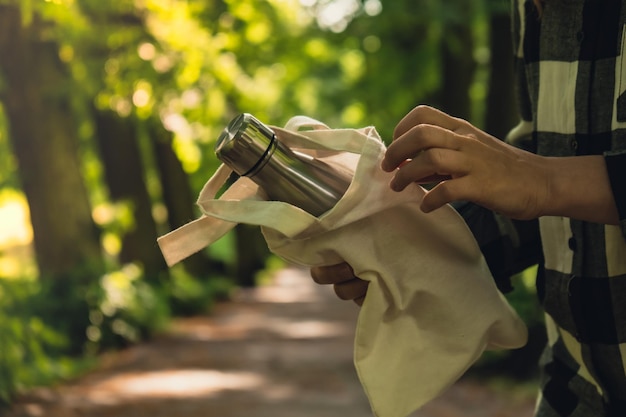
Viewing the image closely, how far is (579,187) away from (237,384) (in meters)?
9.49

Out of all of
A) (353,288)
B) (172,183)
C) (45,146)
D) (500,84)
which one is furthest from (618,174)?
(172,183)

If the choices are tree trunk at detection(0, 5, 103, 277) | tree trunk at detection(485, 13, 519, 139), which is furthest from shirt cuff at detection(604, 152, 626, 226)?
tree trunk at detection(0, 5, 103, 277)

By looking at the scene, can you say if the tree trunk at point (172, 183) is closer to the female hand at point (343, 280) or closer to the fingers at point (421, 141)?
the female hand at point (343, 280)

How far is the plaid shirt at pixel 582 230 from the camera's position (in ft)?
5.06

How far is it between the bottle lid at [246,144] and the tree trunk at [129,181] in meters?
15.2

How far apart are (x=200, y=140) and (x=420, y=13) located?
13572 millimetres

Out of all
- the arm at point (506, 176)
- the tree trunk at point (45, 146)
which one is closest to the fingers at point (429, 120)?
the arm at point (506, 176)

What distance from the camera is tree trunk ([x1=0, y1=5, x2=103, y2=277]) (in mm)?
13227

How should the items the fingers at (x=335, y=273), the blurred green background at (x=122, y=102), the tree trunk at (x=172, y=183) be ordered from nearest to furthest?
1. the fingers at (x=335, y=273)
2. the blurred green background at (x=122, y=102)
3. the tree trunk at (x=172, y=183)

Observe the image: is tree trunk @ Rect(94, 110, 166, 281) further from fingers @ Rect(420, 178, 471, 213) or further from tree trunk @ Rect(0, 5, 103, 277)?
fingers @ Rect(420, 178, 471, 213)

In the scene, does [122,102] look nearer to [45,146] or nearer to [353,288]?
[45,146]

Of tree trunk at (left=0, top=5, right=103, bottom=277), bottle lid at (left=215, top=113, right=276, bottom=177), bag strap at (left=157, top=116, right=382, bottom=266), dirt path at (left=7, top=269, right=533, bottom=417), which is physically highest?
bottle lid at (left=215, top=113, right=276, bottom=177)

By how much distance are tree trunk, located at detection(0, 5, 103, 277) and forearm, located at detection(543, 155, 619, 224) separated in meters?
12.6

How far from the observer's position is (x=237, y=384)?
34.5 feet
